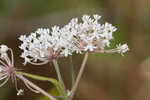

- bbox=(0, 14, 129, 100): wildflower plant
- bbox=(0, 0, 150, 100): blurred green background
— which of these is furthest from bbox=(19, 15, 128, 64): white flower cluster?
bbox=(0, 0, 150, 100): blurred green background

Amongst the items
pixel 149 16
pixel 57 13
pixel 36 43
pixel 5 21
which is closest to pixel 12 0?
pixel 5 21

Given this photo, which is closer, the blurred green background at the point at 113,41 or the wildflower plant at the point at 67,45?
the wildflower plant at the point at 67,45

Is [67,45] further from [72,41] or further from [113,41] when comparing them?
[113,41]

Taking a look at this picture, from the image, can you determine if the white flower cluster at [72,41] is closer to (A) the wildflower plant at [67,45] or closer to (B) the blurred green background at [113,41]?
(A) the wildflower plant at [67,45]

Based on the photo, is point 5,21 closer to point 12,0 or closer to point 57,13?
point 12,0

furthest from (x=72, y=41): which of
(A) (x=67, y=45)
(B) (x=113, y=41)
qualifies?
(B) (x=113, y=41)

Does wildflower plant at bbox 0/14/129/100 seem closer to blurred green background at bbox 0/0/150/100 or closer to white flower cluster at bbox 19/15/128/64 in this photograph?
white flower cluster at bbox 19/15/128/64

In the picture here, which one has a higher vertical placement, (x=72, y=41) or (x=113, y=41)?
(x=113, y=41)

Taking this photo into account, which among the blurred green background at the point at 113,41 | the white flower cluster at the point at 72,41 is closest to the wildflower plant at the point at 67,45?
the white flower cluster at the point at 72,41
